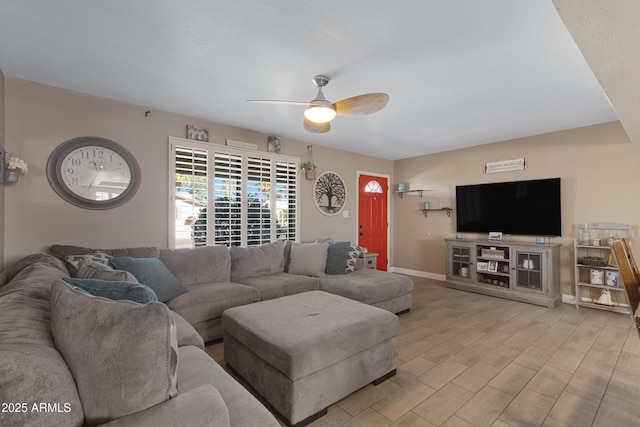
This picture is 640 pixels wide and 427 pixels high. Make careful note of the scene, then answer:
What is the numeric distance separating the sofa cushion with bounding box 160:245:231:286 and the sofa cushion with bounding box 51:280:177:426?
2.15 metres

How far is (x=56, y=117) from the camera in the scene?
2.77 metres

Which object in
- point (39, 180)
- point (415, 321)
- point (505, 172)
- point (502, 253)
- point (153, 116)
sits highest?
point (153, 116)

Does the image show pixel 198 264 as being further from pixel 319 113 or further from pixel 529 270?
pixel 529 270

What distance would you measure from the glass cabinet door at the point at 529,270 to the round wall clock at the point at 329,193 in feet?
9.45

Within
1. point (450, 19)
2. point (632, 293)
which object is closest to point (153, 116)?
point (450, 19)

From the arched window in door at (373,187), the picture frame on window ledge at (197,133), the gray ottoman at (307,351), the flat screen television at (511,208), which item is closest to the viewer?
the gray ottoman at (307,351)

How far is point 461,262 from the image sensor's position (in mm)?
4758

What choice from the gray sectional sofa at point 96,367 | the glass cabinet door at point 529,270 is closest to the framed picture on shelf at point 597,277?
the glass cabinet door at point 529,270

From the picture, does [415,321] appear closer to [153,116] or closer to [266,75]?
[266,75]

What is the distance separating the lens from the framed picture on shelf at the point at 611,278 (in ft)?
11.5

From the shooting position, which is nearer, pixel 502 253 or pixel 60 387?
pixel 60 387

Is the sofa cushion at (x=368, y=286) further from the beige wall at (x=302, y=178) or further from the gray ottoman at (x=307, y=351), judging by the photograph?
the beige wall at (x=302, y=178)

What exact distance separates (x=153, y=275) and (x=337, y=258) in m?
2.15

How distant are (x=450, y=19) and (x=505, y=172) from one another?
363 cm
